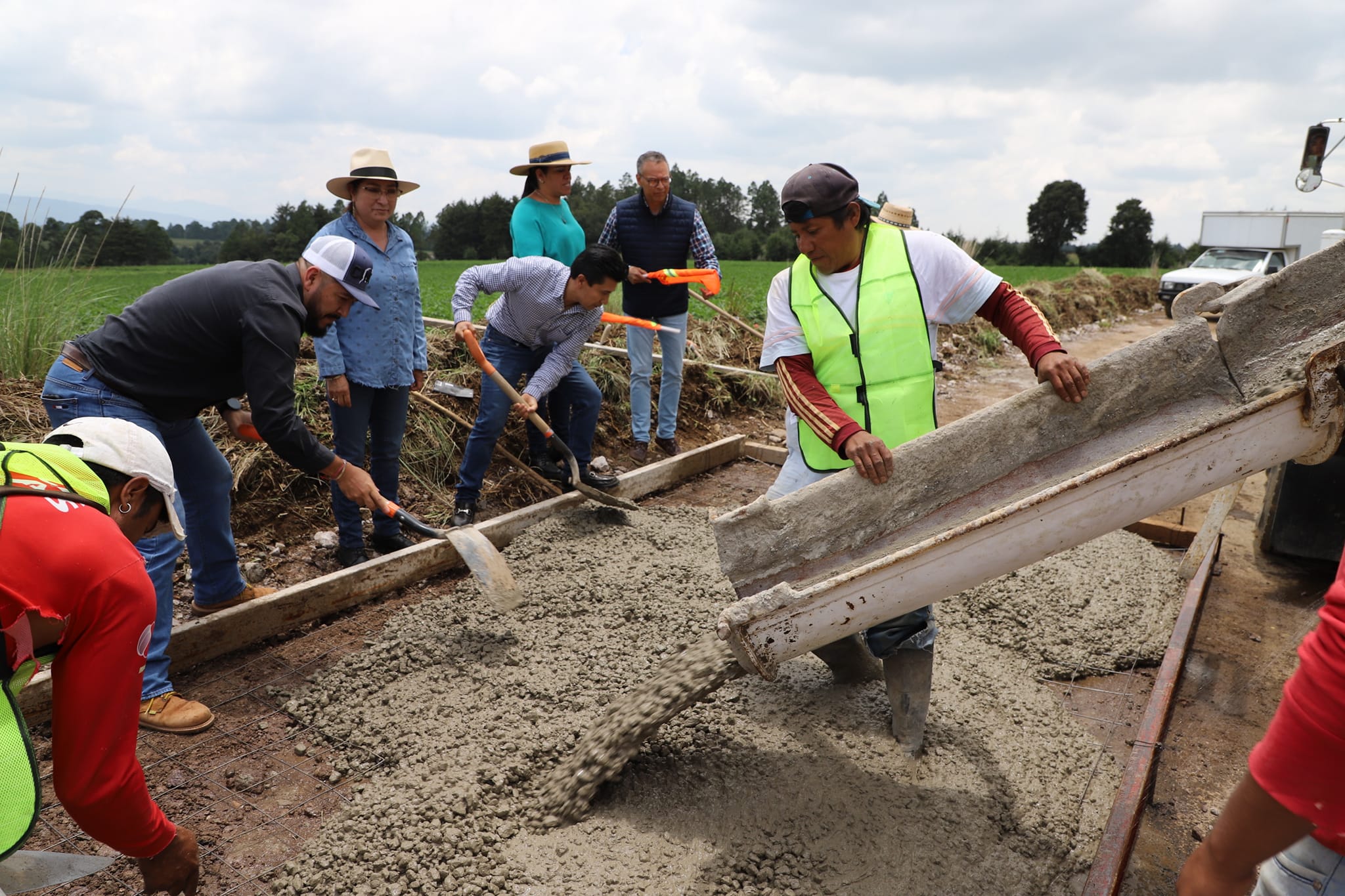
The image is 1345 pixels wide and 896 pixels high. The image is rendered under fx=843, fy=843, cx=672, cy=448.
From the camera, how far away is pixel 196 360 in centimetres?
279

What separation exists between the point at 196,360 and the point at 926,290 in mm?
2330

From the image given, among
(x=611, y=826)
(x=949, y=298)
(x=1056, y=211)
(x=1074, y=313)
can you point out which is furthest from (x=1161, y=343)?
(x=1056, y=211)

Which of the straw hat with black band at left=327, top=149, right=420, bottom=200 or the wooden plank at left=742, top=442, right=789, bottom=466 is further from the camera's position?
the wooden plank at left=742, top=442, right=789, bottom=466

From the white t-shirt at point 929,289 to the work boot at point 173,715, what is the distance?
7.17 ft

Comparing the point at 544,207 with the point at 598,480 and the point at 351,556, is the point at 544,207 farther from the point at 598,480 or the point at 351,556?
the point at 351,556

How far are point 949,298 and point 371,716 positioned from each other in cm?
231

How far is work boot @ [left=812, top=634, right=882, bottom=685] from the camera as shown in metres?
2.85

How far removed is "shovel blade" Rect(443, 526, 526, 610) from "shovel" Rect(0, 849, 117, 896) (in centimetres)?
176

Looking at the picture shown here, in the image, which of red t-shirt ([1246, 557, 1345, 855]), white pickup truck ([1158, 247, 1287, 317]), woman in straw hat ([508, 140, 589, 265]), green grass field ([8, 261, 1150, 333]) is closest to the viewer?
red t-shirt ([1246, 557, 1345, 855])

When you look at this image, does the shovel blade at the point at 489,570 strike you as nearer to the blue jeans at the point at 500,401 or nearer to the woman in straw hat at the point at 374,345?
the woman in straw hat at the point at 374,345

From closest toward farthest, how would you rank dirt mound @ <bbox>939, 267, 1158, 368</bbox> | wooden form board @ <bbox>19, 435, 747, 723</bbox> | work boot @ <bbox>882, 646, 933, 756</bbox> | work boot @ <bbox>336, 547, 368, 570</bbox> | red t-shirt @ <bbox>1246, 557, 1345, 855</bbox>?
red t-shirt @ <bbox>1246, 557, 1345, 855</bbox> → work boot @ <bbox>882, 646, 933, 756</bbox> → wooden form board @ <bbox>19, 435, 747, 723</bbox> → work boot @ <bbox>336, 547, 368, 570</bbox> → dirt mound @ <bbox>939, 267, 1158, 368</bbox>

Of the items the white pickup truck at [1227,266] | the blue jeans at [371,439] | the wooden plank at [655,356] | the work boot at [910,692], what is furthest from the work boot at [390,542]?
the white pickup truck at [1227,266]

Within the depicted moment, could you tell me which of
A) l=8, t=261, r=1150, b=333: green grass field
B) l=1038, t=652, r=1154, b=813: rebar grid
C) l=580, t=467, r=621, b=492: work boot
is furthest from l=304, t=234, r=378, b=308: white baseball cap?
l=8, t=261, r=1150, b=333: green grass field

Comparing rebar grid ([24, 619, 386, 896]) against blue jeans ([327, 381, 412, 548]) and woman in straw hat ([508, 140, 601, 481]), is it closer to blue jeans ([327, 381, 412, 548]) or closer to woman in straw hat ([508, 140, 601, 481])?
blue jeans ([327, 381, 412, 548])
